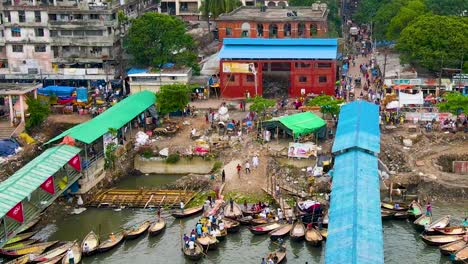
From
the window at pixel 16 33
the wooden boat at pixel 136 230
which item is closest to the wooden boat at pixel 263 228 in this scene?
the wooden boat at pixel 136 230

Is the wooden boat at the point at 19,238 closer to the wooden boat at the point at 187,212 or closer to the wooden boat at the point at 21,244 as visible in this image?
the wooden boat at the point at 21,244

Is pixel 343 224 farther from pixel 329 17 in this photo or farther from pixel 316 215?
pixel 329 17

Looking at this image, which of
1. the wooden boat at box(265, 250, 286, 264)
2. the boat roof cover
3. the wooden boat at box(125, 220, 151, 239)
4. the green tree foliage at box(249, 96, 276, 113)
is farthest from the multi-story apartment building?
the wooden boat at box(265, 250, 286, 264)

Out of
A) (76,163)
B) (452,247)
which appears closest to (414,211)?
(452,247)

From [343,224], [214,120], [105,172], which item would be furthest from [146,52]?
[343,224]

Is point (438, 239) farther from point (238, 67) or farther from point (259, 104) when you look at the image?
point (238, 67)

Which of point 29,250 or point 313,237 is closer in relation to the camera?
point 29,250
